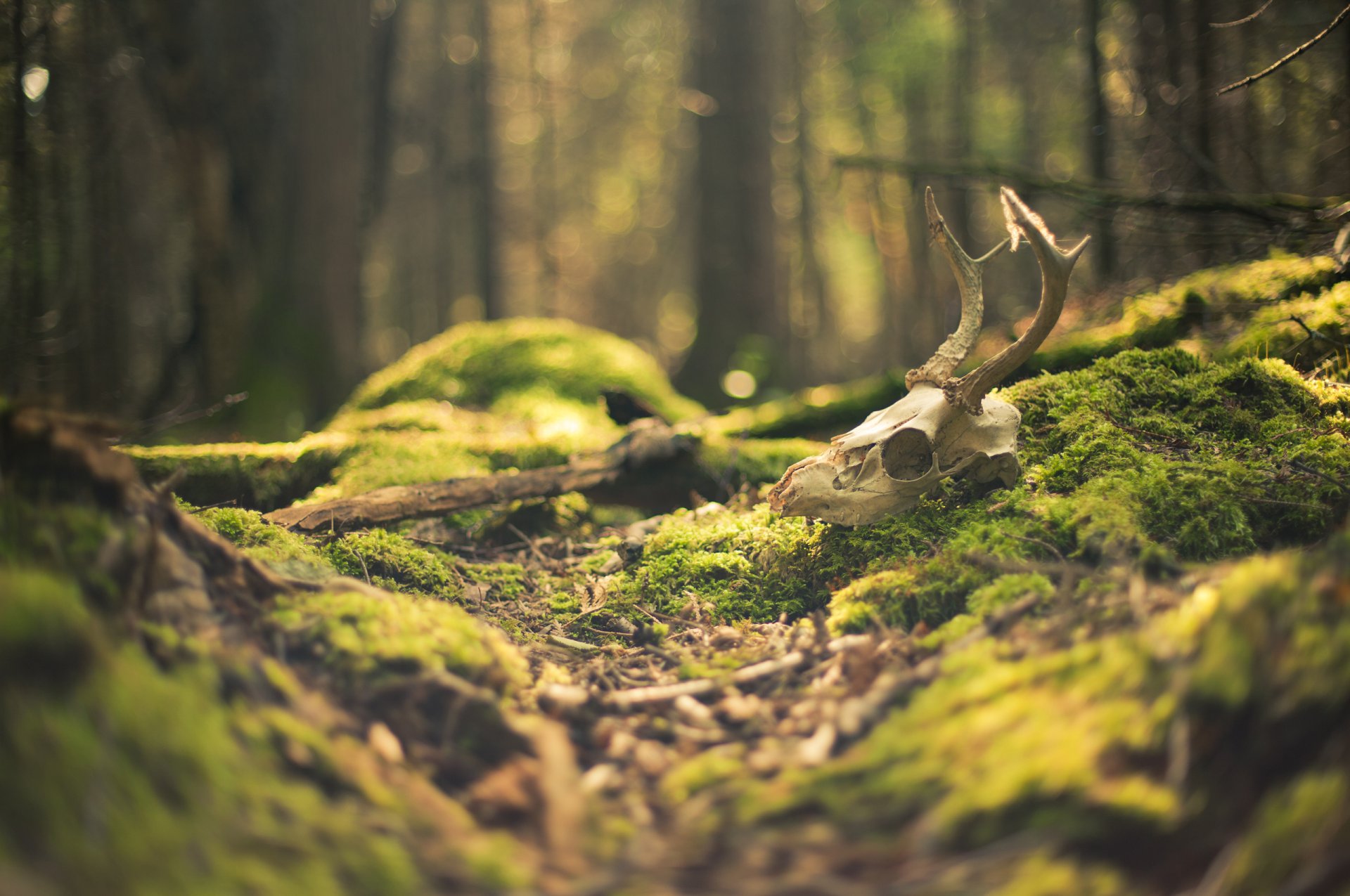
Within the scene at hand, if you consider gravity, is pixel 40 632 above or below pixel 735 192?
below

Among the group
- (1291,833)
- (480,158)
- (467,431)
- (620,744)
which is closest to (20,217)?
(467,431)

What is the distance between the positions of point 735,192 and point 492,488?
7.18 m

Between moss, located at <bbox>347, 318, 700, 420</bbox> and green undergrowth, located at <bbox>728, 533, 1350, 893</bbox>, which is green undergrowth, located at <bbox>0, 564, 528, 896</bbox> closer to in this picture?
green undergrowth, located at <bbox>728, 533, 1350, 893</bbox>

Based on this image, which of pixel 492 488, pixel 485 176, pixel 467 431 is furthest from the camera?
pixel 485 176

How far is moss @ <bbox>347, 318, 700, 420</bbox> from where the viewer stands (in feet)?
22.0

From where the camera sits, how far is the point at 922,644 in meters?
2.40

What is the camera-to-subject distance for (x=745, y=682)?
2.50m

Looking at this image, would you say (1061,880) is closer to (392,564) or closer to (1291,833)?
(1291,833)

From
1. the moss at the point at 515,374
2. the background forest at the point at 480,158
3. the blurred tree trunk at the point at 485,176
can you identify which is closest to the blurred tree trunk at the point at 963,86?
the background forest at the point at 480,158

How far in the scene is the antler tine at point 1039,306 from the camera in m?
2.79

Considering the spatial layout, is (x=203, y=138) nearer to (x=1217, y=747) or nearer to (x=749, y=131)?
(x=749, y=131)

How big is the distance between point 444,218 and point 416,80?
13.4 feet

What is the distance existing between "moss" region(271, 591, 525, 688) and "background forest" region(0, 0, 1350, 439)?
0.89m

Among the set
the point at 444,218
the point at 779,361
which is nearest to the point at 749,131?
the point at 779,361
